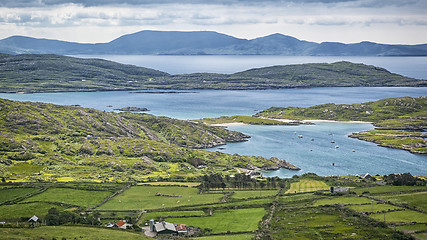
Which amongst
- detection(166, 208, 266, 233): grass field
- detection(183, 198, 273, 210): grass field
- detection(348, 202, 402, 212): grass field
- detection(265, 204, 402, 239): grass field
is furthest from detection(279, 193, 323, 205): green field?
detection(348, 202, 402, 212): grass field

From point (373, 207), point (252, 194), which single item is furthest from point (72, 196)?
point (373, 207)

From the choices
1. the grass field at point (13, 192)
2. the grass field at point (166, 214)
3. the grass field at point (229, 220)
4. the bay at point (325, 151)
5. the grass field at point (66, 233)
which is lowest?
the bay at point (325, 151)

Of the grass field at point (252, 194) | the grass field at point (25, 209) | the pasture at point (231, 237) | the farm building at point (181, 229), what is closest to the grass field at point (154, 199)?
the grass field at point (252, 194)

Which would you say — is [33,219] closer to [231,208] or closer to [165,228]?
[165,228]

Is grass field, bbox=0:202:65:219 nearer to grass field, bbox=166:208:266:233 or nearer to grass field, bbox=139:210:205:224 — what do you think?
grass field, bbox=139:210:205:224

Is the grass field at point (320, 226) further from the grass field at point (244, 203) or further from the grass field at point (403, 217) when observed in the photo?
the grass field at point (244, 203)
